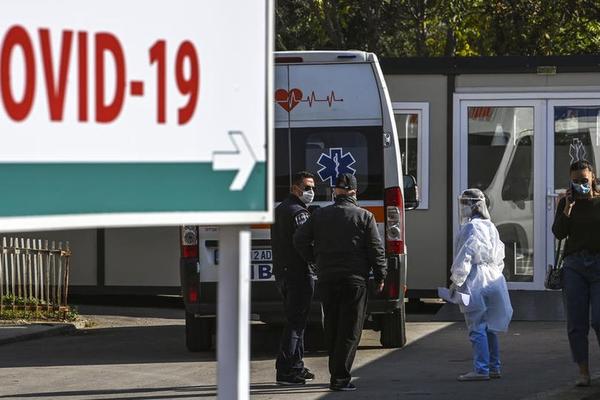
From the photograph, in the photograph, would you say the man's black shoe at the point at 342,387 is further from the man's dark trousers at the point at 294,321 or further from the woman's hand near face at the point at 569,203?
the woman's hand near face at the point at 569,203

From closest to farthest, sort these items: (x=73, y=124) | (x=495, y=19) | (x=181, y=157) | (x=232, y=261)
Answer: (x=73, y=124) < (x=181, y=157) < (x=232, y=261) < (x=495, y=19)

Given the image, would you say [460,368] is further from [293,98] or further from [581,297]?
[293,98]

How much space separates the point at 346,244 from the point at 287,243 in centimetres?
71

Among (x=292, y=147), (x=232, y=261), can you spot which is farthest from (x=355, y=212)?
(x=232, y=261)

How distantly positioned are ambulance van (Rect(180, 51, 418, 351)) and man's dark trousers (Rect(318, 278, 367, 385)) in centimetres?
158

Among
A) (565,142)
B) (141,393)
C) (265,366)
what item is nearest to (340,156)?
(265,366)

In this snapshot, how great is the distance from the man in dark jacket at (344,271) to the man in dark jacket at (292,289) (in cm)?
37

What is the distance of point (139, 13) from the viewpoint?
3086 millimetres

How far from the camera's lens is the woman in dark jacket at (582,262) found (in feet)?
30.4

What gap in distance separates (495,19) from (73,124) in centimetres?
2271

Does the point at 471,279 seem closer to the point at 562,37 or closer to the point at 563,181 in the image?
the point at 563,181

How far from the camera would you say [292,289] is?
33.6ft

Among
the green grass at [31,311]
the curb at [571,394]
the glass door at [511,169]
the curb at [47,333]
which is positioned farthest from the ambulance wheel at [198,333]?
the glass door at [511,169]

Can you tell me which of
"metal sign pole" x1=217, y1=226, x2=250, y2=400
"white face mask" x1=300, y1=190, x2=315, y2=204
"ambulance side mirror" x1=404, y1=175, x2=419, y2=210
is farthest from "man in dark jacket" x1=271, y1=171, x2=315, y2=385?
"metal sign pole" x1=217, y1=226, x2=250, y2=400
